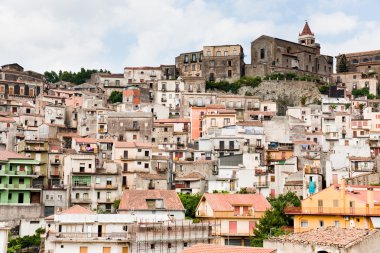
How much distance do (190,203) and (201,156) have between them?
16.5m

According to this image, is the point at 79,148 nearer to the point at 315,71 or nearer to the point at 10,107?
the point at 10,107

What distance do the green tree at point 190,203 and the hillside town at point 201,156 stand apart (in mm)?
213

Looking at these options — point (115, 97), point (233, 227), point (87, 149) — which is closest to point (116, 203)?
point (87, 149)

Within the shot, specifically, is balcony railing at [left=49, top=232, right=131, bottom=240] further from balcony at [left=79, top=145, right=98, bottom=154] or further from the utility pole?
balcony at [left=79, top=145, right=98, bottom=154]

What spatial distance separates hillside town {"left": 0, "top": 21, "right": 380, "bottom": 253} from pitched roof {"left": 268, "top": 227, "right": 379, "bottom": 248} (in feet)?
0.32

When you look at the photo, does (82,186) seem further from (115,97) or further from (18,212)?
(115,97)

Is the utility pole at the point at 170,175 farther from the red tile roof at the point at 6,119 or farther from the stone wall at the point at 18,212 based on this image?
the red tile roof at the point at 6,119

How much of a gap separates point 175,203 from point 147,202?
2714 mm

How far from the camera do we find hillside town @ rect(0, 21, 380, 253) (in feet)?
150

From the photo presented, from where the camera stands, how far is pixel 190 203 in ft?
193

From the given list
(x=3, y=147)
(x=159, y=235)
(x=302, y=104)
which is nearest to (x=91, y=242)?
(x=159, y=235)

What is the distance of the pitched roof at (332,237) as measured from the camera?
87.9 feet

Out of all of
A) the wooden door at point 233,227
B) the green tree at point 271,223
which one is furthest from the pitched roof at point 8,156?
the green tree at point 271,223

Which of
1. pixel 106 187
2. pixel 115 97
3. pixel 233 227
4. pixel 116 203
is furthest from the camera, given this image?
pixel 115 97
